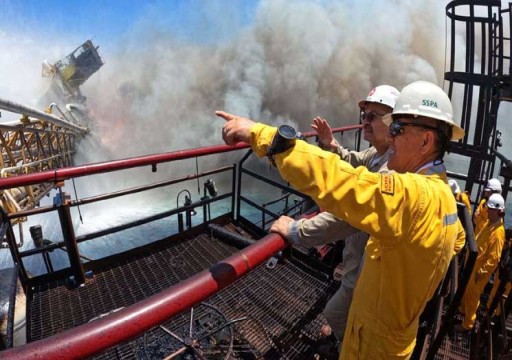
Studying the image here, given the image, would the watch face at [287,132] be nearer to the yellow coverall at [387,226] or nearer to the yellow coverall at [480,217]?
the yellow coverall at [387,226]

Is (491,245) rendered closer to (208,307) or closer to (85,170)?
(208,307)

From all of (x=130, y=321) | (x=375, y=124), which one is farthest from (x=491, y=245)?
(x=130, y=321)

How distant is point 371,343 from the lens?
136 cm

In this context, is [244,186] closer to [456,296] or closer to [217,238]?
[217,238]

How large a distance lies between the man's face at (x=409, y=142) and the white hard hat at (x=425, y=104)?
0.05 metres

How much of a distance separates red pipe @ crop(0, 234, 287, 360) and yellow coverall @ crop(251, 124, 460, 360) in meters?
0.43

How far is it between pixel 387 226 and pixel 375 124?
1585mm

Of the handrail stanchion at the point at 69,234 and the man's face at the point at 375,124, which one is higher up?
the man's face at the point at 375,124

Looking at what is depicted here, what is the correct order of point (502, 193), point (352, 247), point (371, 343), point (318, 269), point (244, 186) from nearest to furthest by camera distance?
point (371, 343) < point (352, 247) < point (318, 269) < point (502, 193) < point (244, 186)

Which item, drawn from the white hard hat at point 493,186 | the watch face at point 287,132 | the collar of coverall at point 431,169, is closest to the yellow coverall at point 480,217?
the white hard hat at point 493,186

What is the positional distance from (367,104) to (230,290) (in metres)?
2.12

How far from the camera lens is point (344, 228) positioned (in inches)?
72.4

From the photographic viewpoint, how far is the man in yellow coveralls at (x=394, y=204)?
1.03 m

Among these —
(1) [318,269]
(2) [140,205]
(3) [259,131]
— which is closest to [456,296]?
(3) [259,131]
